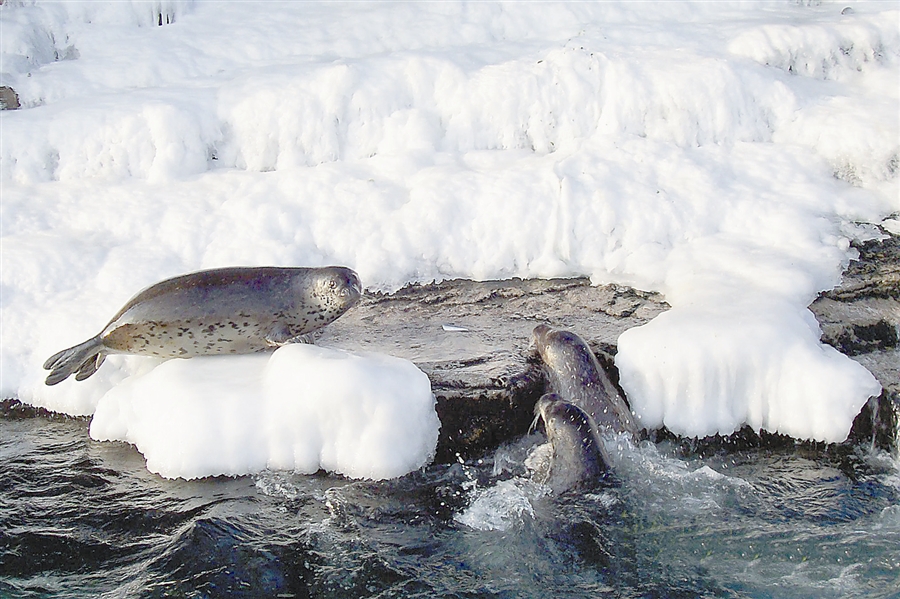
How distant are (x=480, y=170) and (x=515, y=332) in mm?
1877

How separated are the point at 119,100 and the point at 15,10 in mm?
1979

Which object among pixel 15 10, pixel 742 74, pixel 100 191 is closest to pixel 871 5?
pixel 742 74

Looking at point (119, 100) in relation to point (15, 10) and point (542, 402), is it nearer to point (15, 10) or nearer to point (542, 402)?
point (15, 10)

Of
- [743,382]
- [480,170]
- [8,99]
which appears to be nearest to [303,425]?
[743,382]

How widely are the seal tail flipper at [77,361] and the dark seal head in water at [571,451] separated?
2405mm

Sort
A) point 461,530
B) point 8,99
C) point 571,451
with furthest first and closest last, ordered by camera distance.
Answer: point 8,99 < point 571,451 < point 461,530

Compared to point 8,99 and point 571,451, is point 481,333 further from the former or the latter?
point 8,99

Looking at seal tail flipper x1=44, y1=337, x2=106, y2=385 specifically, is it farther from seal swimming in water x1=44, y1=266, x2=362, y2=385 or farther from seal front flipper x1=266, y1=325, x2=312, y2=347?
seal front flipper x1=266, y1=325, x2=312, y2=347

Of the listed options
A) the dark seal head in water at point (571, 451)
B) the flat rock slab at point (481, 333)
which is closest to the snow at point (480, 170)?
the flat rock slab at point (481, 333)

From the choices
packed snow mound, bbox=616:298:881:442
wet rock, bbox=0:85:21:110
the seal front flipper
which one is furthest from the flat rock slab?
wet rock, bbox=0:85:21:110

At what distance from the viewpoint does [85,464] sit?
172 inches

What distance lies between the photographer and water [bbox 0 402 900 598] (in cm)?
349

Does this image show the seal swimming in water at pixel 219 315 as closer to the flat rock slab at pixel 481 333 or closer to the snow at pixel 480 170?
the snow at pixel 480 170

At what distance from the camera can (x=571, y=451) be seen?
13.9 ft
